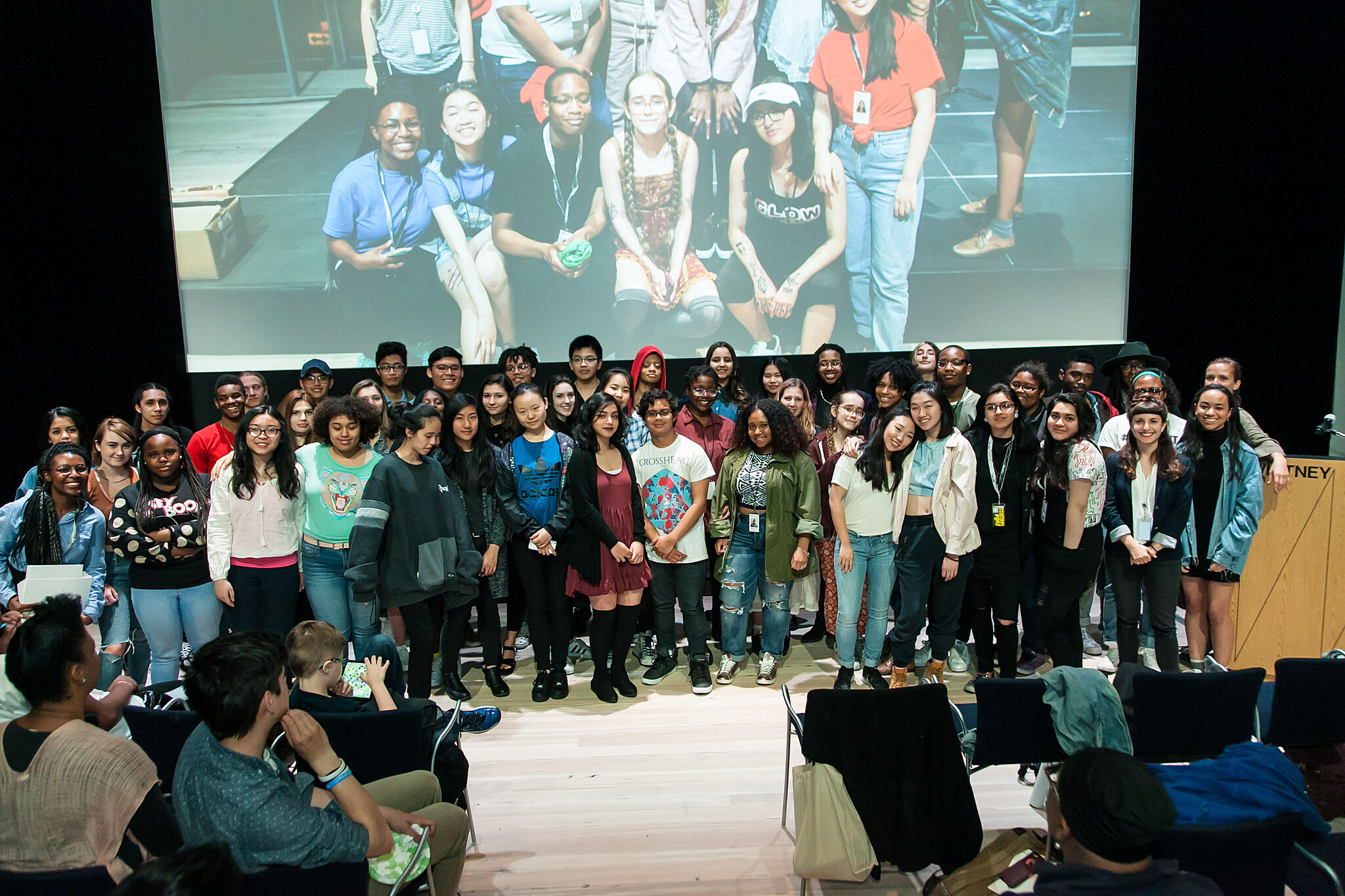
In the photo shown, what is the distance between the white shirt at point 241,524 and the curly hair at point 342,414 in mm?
286

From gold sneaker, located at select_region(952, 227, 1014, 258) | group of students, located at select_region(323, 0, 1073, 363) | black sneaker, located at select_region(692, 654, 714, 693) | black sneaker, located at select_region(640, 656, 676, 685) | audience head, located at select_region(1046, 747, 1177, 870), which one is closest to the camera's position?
audience head, located at select_region(1046, 747, 1177, 870)

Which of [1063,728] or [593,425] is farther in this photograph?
[593,425]

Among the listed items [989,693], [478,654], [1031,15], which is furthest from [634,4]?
[989,693]

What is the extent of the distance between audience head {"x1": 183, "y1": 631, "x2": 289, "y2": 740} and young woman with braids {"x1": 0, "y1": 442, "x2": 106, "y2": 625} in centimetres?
203

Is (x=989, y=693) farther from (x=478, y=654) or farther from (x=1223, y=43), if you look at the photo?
(x=1223, y=43)

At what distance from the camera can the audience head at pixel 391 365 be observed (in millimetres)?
4703

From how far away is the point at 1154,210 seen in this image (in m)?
5.92

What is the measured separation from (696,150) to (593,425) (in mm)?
3057

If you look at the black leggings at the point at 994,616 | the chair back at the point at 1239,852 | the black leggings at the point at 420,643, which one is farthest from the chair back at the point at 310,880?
the black leggings at the point at 994,616

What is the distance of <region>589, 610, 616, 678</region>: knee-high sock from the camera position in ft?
12.5

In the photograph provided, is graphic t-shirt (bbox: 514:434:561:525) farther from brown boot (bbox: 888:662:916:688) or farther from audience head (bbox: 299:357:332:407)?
brown boot (bbox: 888:662:916:688)

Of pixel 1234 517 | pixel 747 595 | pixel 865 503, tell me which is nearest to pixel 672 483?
pixel 747 595

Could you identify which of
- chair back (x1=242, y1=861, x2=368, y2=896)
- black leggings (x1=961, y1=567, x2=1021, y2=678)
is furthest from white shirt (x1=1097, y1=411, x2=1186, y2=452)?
chair back (x1=242, y1=861, x2=368, y2=896)

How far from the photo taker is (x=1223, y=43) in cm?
A: 570
